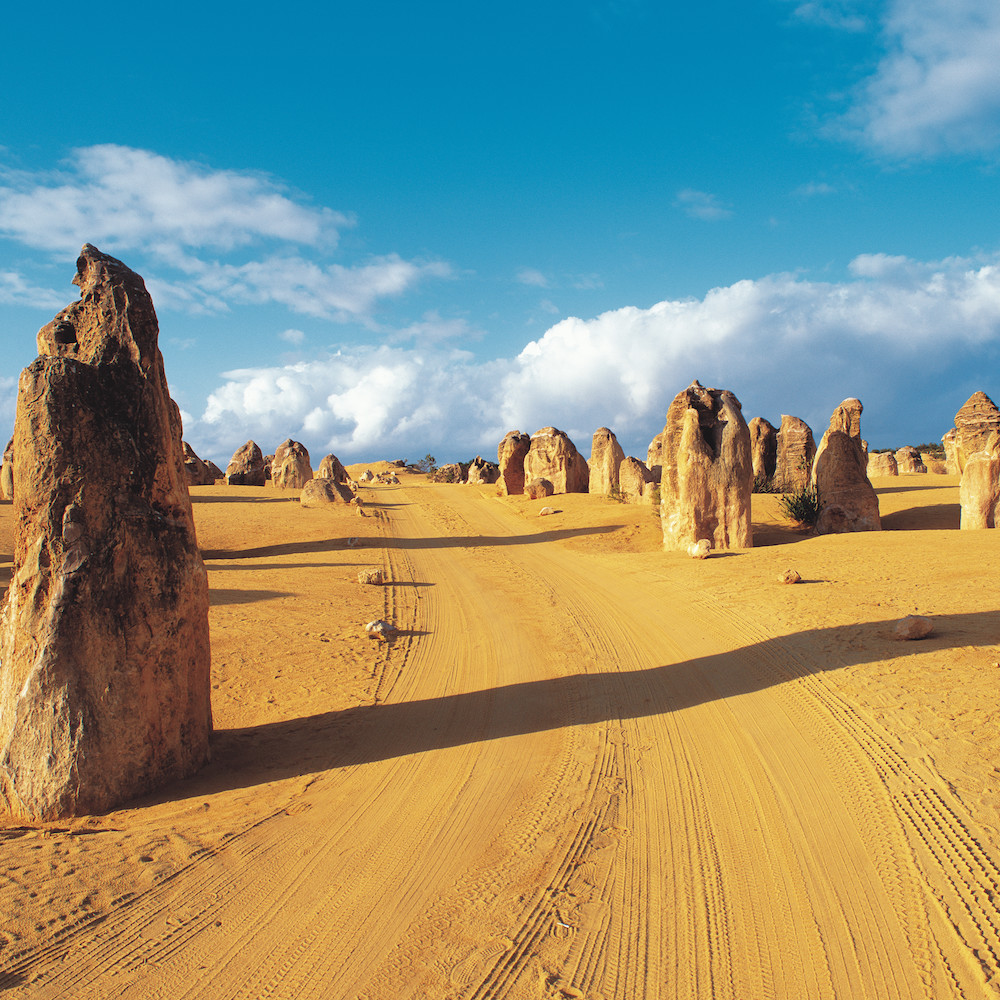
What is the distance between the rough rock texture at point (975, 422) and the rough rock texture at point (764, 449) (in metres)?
8.90

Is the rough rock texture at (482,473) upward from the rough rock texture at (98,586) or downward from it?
upward

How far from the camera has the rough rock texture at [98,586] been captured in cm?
449

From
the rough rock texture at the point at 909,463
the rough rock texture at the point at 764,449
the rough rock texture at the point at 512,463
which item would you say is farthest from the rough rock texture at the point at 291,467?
the rough rock texture at the point at 909,463

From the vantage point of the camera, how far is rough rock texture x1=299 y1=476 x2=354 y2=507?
25516 millimetres

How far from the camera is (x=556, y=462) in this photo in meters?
29.4

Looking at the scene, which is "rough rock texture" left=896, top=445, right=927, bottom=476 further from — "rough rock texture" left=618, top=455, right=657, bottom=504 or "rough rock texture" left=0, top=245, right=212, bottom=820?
"rough rock texture" left=0, top=245, right=212, bottom=820

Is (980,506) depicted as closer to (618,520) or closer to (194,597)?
(618,520)

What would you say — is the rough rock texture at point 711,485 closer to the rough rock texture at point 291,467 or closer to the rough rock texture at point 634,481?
the rough rock texture at point 634,481

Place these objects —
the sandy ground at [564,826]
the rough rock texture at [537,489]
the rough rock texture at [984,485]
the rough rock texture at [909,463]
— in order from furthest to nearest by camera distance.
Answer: the rough rock texture at [909,463] < the rough rock texture at [537,489] < the rough rock texture at [984,485] < the sandy ground at [564,826]

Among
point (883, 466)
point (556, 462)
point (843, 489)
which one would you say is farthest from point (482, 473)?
point (843, 489)

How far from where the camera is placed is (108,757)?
462cm

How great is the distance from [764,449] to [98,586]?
2702 centimetres

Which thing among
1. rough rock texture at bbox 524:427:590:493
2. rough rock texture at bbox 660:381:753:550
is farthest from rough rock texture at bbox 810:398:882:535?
rough rock texture at bbox 524:427:590:493

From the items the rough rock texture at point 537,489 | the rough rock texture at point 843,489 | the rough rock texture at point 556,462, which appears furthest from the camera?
the rough rock texture at point 556,462
